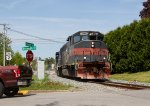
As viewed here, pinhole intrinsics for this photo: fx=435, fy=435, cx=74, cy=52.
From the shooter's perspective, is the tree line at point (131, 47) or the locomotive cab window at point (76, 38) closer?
the locomotive cab window at point (76, 38)

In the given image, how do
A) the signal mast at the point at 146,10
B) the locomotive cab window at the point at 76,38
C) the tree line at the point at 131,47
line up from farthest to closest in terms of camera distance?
the signal mast at the point at 146,10 → the tree line at the point at 131,47 → the locomotive cab window at the point at 76,38

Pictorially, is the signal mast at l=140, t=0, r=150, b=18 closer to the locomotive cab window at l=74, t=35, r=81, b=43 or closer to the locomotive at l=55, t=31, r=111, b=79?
the locomotive at l=55, t=31, r=111, b=79

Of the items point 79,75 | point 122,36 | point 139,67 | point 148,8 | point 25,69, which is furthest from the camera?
point 148,8

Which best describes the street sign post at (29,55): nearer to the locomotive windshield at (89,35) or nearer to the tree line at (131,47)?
the locomotive windshield at (89,35)

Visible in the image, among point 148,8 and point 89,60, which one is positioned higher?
point 148,8

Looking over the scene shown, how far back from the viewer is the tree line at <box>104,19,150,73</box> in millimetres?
45812

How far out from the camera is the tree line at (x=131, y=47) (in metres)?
45.8

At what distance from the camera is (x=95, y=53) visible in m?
37.3

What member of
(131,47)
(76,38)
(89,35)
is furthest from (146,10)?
(76,38)

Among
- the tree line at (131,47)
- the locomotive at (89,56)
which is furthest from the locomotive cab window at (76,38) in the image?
the tree line at (131,47)

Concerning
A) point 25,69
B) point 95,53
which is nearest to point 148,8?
point 95,53

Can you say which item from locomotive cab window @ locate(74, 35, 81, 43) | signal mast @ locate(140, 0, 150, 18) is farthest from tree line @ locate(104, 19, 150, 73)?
signal mast @ locate(140, 0, 150, 18)

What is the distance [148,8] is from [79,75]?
104 feet

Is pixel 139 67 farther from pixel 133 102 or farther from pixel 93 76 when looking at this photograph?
pixel 133 102
